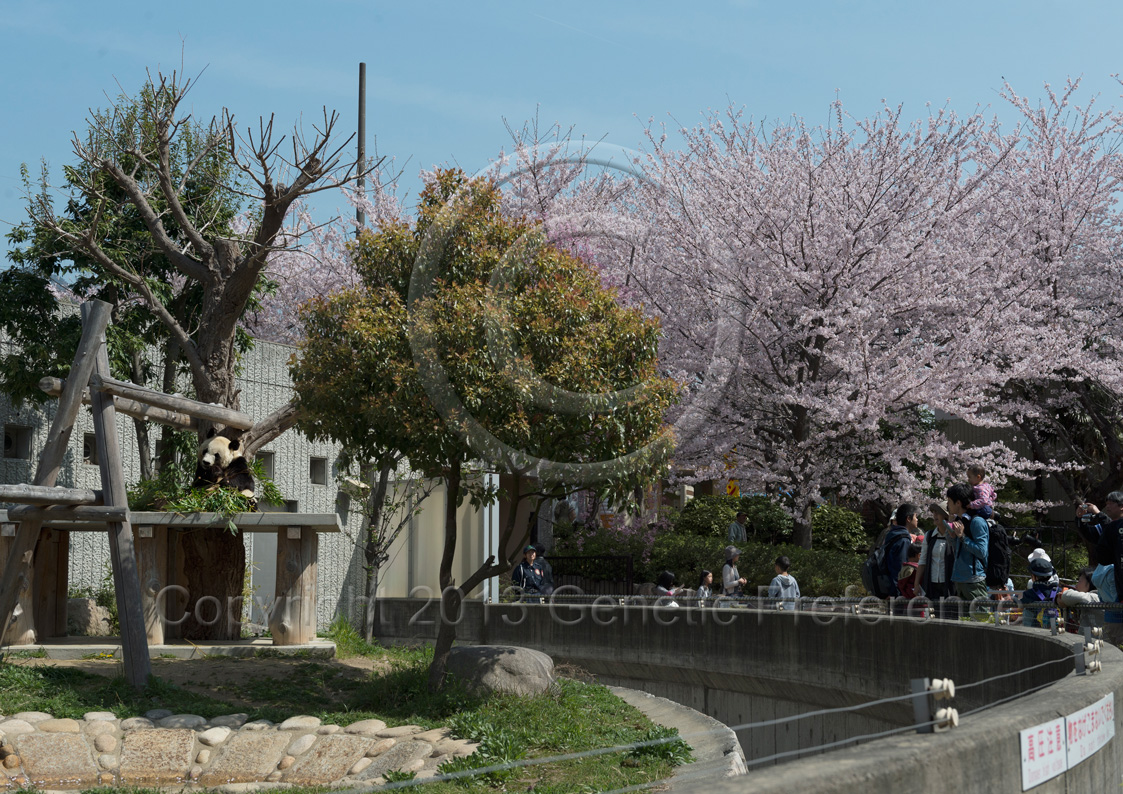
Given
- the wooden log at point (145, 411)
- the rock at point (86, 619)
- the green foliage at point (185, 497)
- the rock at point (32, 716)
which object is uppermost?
the wooden log at point (145, 411)

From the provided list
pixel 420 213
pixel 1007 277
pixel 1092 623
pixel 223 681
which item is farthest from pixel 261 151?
pixel 1007 277

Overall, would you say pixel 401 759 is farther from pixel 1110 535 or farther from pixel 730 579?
pixel 730 579

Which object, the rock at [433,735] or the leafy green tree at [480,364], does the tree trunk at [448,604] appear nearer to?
the leafy green tree at [480,364]

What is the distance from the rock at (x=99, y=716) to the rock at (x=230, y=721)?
3.11 ft

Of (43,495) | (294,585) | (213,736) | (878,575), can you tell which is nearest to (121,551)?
(43,495)

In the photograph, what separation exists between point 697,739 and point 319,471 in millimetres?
12109

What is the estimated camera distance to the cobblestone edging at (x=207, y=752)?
31.7 feet

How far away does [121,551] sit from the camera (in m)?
12.4

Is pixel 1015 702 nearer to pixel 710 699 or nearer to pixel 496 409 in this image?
pixel 496 409

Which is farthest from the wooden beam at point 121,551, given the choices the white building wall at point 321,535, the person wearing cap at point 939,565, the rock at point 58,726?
the person wearing cap at point 939,565

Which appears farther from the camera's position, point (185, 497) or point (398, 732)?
point (185, 497)

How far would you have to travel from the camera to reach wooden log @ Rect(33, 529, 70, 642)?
15.5 meters

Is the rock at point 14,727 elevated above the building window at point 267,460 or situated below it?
below

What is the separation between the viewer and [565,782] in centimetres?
883
